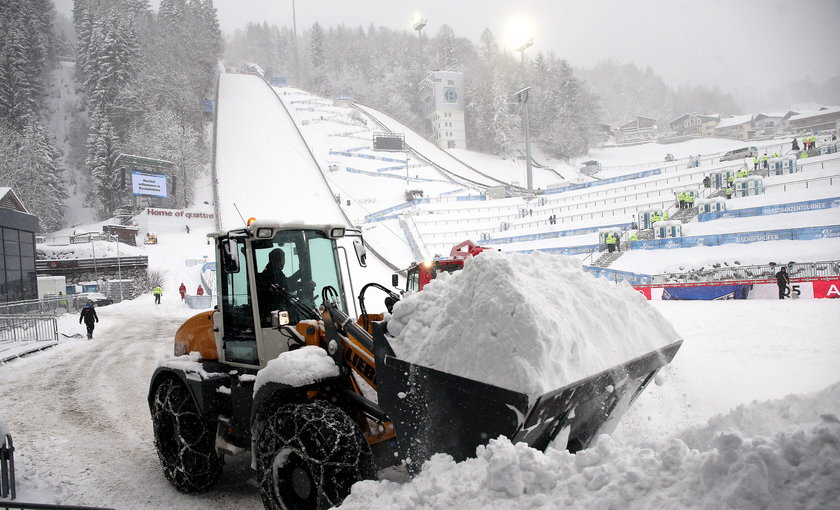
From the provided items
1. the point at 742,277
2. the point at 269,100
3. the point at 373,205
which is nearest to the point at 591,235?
the point at 742,277

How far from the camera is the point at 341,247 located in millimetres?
5262

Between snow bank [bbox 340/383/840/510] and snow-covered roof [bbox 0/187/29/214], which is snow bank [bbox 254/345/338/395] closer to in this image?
snow bank [bbox 340/383/840/510]

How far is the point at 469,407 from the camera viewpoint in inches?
117

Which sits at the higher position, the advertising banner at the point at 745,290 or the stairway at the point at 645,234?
the stairway at the point at 645,234

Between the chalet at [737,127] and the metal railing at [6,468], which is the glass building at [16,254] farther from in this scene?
the chalet at [737,127]

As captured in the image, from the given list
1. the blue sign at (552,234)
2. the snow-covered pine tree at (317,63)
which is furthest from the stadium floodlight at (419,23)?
the blue sign at (552,234)

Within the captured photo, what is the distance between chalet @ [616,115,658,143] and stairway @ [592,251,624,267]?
89.1m

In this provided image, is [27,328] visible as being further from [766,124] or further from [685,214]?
[766,124]

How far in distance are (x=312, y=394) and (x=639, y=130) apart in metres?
118

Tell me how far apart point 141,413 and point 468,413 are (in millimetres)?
7621

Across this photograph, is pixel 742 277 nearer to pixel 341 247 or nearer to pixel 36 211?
pixel 341 247

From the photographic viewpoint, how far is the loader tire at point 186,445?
16.5 ft

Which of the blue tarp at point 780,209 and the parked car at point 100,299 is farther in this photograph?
the parked car at point 100,299

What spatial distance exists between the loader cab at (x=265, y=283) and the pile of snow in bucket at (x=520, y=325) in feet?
4.90
